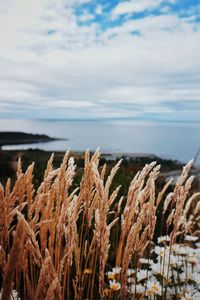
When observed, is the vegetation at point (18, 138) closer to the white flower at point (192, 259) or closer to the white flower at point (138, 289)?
the white flower at point (192, 259)

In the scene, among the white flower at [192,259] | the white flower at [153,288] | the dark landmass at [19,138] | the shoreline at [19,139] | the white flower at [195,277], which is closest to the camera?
the white flower at [153,288]

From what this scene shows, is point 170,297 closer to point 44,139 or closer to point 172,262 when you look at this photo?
point 172,262

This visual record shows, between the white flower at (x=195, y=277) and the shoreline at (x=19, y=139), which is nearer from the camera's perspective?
the white flower at (x=195, y=277)

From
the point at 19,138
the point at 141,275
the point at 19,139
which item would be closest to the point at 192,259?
the point at 141,275

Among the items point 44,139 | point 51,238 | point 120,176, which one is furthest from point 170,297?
point 44,139

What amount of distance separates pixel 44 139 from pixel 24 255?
137ft

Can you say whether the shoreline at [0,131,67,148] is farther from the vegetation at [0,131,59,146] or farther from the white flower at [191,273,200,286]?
the white flower at [191,273,200,286]

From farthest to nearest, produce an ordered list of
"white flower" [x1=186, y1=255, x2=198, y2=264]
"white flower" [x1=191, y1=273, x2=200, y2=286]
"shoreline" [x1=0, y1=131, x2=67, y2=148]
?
1. "shoreline" [x1=0, y1=131, x2=67, y2=148]
2. "white flower" [x1=186, y1=255, x2=198, y2=264]
3. "white flower" [x1=191, y1=273, x2=200, y2=286]

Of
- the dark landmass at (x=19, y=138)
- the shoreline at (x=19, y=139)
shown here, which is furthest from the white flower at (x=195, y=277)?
the dark landmass at (x=19, y=138)

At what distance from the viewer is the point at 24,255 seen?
1.46m

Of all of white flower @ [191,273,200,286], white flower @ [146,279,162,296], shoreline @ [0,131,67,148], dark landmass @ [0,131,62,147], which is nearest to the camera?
white flower @ [146,279,162,296]

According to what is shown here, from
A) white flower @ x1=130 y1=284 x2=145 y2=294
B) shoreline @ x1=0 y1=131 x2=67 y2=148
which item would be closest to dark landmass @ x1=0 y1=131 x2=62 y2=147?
shoreline @ x1=0 y1=131 x2=67 y2=148

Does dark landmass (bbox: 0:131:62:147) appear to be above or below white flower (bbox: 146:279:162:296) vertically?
above

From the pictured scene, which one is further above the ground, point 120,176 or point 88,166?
point 88,166
